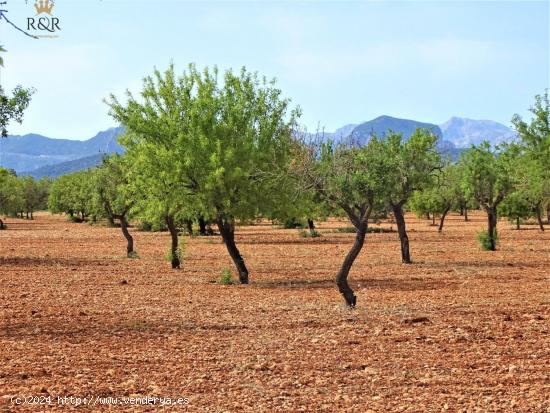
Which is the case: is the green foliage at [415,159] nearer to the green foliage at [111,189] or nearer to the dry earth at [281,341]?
the dry earth at [281,341]

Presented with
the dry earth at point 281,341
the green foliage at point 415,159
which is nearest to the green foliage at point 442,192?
the green foliage at point 415,159

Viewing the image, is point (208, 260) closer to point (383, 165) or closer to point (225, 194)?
point (225, 194)

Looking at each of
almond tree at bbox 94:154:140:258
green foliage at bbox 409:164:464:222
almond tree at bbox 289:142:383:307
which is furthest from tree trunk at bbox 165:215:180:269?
almond tree at bbox 289:142:383:307

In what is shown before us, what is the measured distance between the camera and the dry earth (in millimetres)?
9484

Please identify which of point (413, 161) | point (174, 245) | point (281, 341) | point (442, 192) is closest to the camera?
point (281, 341)

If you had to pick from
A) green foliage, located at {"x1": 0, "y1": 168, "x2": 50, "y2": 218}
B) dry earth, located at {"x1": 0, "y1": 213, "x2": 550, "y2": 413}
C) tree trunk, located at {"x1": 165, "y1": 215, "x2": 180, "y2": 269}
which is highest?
green foliage, located at {"x1": 0, "y1": 168, "x2": 50, "y2": 218}

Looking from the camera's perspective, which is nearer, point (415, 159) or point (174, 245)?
point (415, 159)

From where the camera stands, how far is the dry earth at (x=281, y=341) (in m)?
9.48

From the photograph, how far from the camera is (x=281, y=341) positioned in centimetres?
1338

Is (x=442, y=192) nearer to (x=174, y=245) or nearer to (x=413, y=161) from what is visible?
(x=413, y=161)

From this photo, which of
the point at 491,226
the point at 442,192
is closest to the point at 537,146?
the point at 491,226

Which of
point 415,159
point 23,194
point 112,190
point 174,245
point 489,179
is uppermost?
point 23,194

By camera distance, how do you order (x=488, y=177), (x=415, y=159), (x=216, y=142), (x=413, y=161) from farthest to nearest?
(x=488, y=177)
(x=415, y=159)
(x=413, y=161)
(x=216, y=142)

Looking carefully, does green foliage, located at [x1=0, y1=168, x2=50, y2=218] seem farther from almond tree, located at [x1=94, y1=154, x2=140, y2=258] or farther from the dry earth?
the dry earth
